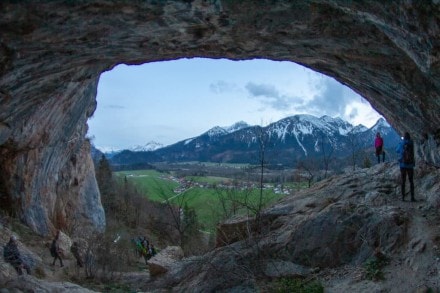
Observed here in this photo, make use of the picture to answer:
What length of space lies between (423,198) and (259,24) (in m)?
8.36

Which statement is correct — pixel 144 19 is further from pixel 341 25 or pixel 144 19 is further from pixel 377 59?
pixel 377 59

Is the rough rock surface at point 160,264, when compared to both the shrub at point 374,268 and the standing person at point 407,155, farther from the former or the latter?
the standing person at point 407,155

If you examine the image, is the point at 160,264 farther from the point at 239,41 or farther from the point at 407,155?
the point at 239,41

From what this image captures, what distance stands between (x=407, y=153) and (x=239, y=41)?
6.74m

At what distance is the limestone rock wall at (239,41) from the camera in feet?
24.8

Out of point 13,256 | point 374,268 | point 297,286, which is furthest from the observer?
point 13,256

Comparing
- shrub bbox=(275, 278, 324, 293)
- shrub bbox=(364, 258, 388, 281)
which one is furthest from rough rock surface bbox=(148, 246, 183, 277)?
shrub bbox=(364, 258, 388, 281)

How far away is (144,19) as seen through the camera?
838 centimetres

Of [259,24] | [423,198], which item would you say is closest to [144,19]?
[259,24]

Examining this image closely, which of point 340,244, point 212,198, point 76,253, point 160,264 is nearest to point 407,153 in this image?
point 340,244

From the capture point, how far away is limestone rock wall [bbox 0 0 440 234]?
7.56 meters

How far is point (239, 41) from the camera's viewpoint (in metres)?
10.5

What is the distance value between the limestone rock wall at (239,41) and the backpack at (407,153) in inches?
32.2

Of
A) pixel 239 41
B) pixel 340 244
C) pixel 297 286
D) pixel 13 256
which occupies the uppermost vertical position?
pixel 239 41
